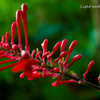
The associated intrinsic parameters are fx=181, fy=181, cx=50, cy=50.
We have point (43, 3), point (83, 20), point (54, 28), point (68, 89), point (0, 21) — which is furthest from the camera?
point (83, 20)

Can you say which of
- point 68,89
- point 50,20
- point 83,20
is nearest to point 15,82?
point 68,89

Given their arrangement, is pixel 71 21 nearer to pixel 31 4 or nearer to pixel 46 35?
pixel 46 35

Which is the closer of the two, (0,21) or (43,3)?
(0,21)

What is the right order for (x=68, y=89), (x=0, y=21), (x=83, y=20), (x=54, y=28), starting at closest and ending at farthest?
1. (x=0, y=21)
2. (x=68, y=89)
3. (x=54, y=28)
4. (x=83, y=20)

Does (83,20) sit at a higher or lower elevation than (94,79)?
higher

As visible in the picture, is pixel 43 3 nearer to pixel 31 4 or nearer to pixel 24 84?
pixel 31 4

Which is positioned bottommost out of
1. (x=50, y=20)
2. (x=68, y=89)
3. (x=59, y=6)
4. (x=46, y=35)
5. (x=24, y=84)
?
(x=68, y=89)
